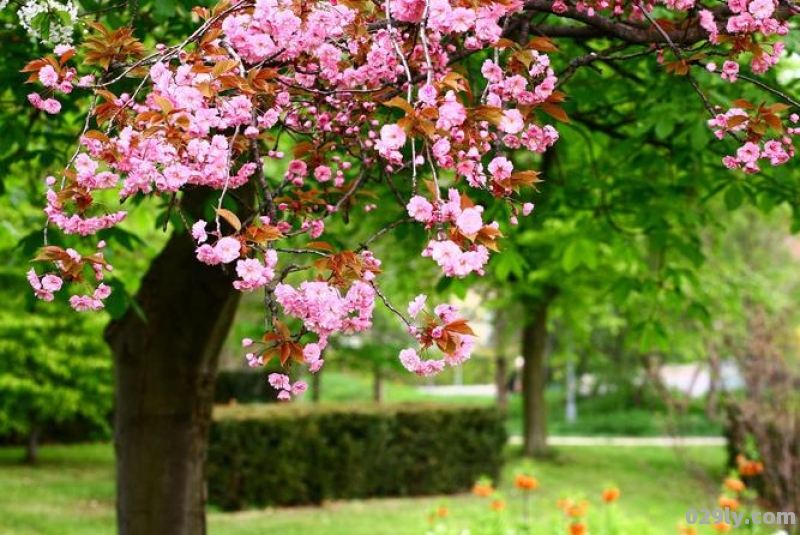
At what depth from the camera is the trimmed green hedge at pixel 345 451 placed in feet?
36.6

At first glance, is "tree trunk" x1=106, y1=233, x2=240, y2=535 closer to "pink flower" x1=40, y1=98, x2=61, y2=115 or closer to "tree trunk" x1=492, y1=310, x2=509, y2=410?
"pink flower" x1=40, y1=98, x2=61, y2=115

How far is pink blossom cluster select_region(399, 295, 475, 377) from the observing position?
2.06 meters

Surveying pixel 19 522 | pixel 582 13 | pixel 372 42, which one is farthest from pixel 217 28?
pixel 19 522

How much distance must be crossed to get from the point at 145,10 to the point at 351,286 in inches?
127

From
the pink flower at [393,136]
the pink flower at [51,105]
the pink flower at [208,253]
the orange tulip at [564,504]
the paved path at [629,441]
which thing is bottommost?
the paved path at [629,441]

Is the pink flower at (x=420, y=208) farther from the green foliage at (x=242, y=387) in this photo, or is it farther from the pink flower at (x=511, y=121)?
the green foliage at (x=242, y=387)

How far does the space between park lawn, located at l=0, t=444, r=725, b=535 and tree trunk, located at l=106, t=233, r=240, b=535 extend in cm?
261

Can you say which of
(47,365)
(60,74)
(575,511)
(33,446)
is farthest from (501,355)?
(60,74)

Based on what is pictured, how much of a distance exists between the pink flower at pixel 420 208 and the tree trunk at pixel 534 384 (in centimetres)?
1525

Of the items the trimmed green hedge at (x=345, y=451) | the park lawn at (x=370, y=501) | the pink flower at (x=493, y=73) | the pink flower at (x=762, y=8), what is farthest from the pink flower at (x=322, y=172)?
the trimmed green hedge at (x=345, y=451)

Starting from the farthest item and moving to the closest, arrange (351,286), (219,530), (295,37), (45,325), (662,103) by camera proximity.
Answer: (45,325) → (219,530) → (662,103) → (295,37) → (351,286)

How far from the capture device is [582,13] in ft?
8.86

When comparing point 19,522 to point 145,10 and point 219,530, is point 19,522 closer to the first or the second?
point 219,530

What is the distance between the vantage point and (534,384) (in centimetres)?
1759
